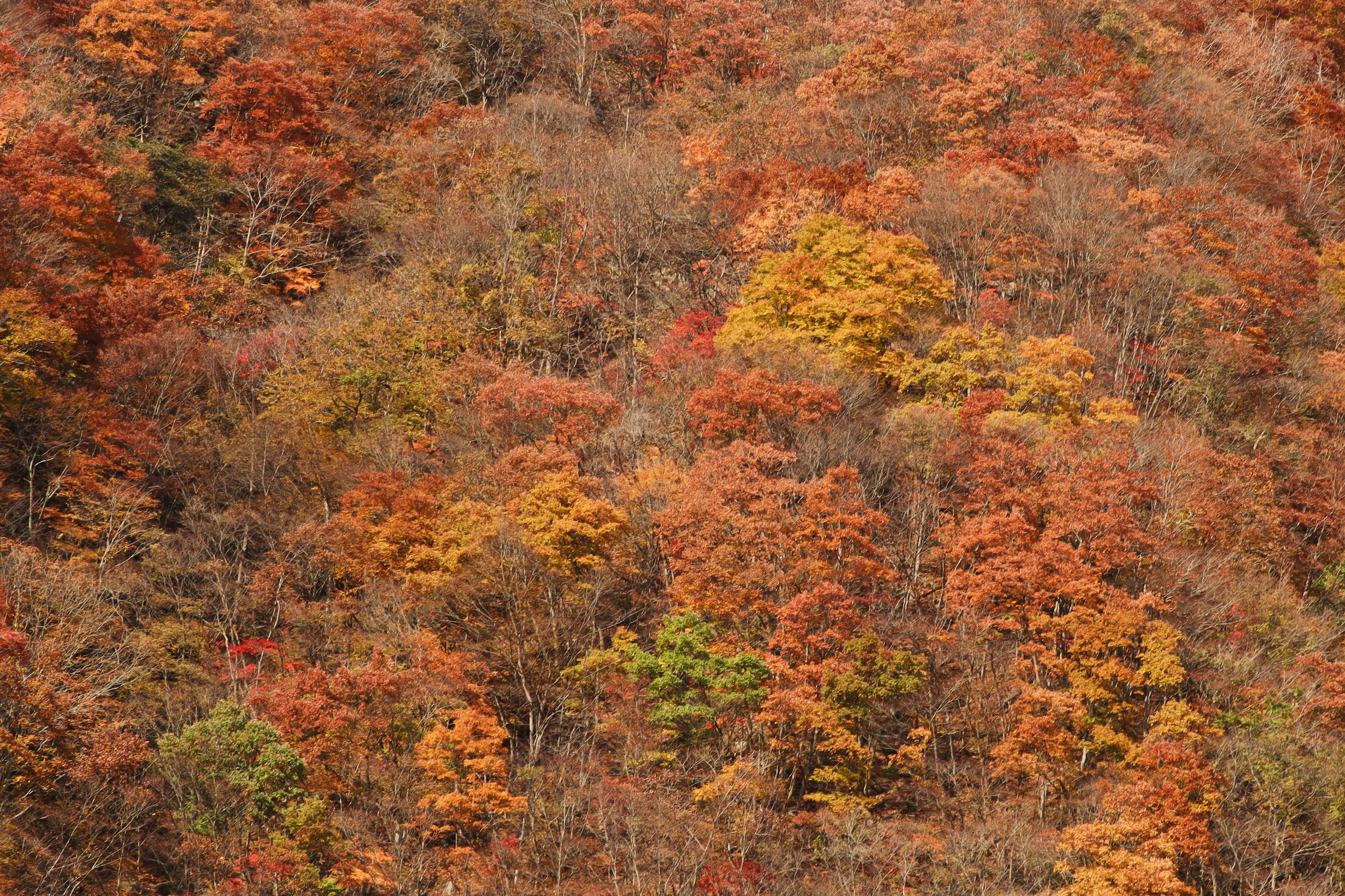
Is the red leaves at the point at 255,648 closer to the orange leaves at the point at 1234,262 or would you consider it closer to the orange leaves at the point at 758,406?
the orange leaves at the point at 758,406

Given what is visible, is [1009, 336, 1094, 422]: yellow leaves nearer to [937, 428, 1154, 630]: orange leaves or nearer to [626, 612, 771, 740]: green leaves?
[937, 428, 1154, 630]: orange leaves

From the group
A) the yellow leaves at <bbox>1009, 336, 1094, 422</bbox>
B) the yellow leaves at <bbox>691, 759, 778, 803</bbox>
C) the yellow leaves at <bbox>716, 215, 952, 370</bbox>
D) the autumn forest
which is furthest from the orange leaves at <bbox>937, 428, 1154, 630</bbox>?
the yellow leaves at <bbox>716, 215, 952, 370</bbox>

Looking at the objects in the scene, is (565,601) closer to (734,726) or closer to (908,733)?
(734,726)

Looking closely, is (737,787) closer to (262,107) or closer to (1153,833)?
(1153,833)

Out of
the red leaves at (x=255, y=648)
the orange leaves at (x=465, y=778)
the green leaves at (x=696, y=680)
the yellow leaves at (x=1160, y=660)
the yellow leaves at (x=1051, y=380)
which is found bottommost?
the red leaves at (x=255, y=648)

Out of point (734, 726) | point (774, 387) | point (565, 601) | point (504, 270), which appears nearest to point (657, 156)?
point (504, 270)

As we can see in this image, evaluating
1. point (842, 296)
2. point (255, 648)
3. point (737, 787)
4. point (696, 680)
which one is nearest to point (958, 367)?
point (842, 296)

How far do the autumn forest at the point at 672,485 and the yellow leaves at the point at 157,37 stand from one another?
0.22 meters

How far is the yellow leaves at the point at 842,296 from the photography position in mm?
38344

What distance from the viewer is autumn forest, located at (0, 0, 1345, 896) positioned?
Answer: 1064 inches

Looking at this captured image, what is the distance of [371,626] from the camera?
32250mm

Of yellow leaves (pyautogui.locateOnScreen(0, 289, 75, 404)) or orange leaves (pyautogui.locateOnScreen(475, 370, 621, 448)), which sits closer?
yellow leaves (pyautogui.locateOnScreen(0, 289, 75, 404))

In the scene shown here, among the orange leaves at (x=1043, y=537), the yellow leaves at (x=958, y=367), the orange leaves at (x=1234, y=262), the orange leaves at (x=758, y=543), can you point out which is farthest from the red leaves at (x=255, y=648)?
the orange leaves at (x=1234, y=262)

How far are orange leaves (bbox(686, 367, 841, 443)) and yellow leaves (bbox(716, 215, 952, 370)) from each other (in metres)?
3.19
